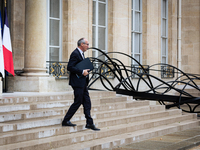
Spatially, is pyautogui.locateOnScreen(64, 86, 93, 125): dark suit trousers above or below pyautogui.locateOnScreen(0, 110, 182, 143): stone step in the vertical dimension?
above

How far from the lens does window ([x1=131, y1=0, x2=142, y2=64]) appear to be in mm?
15873

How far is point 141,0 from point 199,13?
15.2ft

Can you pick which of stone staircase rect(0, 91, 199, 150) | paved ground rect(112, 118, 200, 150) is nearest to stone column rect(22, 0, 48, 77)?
stone staircase rect(0, 91, 199, 150)

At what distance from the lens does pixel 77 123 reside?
715 cm

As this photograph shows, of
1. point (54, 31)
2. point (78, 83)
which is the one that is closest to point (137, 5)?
point (54, 31)

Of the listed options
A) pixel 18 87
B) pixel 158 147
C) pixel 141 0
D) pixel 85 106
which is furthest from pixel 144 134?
pixel 141 0

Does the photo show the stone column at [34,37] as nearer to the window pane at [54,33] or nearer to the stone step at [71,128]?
the window pane at [54,33]

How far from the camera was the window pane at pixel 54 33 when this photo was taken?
12344mm

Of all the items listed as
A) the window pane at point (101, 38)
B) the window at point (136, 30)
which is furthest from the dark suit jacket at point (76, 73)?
the window at point (136, 30)

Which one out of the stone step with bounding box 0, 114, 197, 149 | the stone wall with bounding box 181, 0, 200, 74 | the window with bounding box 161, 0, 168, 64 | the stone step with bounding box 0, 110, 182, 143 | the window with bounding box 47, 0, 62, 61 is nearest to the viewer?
the stone step with bounding box 0, 114, 197, 149

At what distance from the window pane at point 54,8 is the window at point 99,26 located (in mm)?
1878

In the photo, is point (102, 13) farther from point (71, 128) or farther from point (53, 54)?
point (71, 128)

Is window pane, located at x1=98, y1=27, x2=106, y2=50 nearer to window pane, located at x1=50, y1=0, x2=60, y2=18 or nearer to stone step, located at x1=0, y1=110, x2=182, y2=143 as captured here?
window pane, located at x1=50, y1=0, x2=60, y2=18

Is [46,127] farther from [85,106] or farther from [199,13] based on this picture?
[199,13]
